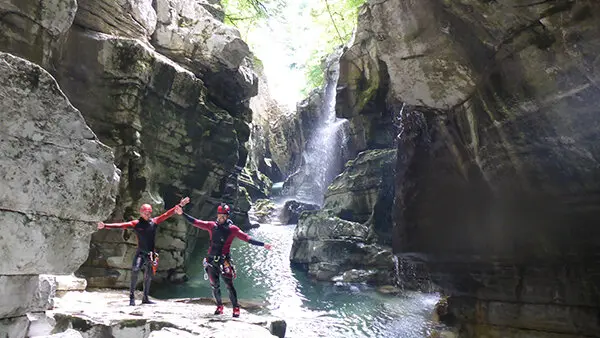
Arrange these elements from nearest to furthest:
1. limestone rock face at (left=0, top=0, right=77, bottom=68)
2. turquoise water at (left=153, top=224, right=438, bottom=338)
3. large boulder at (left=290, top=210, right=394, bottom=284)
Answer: limestone rock face at (left=0, top=0, right=77, bottom=68), turquoise water at (left=153, top=224, right=438, bottom=338), large boulder at (left=290, top=210, right=394, bottom=284)

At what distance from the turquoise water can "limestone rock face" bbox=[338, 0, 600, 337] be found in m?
2.85

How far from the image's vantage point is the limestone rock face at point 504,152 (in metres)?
6.53

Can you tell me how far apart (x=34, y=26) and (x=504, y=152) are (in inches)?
503

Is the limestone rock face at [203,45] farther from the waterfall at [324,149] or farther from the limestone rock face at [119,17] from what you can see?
the waterfall at [324,149]

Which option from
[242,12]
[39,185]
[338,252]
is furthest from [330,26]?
[39,185]

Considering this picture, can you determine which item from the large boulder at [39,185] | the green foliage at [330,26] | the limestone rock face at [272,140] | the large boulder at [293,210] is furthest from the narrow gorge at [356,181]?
the limestone rock face at [272,140]

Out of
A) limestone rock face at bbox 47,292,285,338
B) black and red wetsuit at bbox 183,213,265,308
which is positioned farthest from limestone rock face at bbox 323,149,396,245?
limestone rock face at bbox 47,292,285,338

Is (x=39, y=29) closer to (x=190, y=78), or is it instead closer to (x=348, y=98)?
(x=190, y=78)

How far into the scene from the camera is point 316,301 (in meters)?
15.7

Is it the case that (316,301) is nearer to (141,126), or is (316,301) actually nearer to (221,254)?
(221,254)

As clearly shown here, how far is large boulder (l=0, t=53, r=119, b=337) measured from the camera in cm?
340

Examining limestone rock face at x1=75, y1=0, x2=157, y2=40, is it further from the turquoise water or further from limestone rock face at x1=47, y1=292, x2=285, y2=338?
limestone rock face at x1=47, y1=292, x2=285, y2=338

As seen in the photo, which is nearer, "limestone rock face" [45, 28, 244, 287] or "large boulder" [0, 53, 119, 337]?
"large boulder" [0, 53, 119, 337]

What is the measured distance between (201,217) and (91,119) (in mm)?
8068
